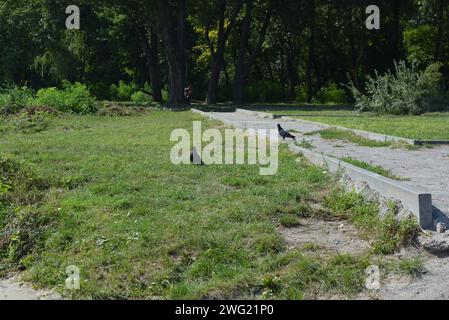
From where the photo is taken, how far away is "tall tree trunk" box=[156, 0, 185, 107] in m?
35.2

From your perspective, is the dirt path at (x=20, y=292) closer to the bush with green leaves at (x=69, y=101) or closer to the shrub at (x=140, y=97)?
the bush with green leaves at (x=69, y=101)

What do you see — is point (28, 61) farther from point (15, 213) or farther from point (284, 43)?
point (15, 213)

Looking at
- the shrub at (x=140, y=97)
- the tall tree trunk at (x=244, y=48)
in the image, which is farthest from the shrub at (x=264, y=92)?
the shrub at (x=140, y=97)

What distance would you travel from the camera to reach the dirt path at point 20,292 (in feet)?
17.5

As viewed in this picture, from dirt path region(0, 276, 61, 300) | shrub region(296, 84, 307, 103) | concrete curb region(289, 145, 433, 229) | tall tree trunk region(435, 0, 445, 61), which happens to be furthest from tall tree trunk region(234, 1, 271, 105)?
dirt path region(0, 276, 61, 300)

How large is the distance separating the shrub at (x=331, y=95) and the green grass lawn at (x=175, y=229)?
35.0m

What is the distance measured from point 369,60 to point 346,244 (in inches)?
1629

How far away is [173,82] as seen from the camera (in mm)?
37156

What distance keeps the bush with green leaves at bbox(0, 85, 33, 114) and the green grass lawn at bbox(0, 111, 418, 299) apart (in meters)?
13.9

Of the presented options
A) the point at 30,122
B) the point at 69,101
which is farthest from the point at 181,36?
the point at 30,122

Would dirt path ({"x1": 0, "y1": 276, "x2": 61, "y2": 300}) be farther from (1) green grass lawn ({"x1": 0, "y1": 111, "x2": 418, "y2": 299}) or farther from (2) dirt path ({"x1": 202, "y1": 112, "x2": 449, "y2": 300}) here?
(2) dirt path ({"x1": 202, "y1": 112, "x2": 449, "y2": 300})
